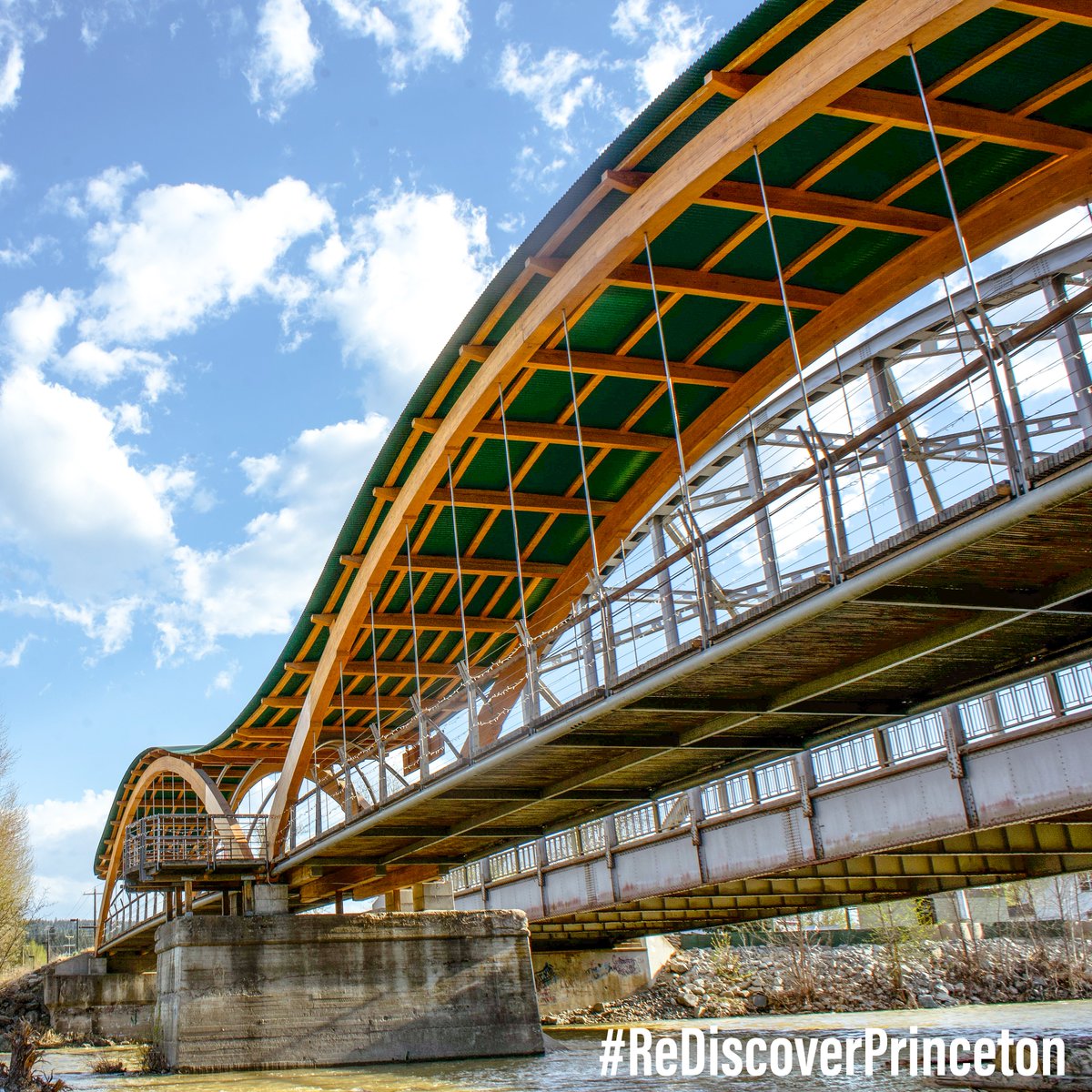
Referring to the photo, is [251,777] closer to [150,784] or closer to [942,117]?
[150,784]

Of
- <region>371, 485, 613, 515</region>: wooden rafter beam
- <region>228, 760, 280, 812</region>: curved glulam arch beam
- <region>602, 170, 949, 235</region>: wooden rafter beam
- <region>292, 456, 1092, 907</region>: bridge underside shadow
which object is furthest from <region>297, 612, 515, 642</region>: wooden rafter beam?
<region>228, 760, 280, 812</region>: curved glulam arch beam

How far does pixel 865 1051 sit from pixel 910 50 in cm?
2131

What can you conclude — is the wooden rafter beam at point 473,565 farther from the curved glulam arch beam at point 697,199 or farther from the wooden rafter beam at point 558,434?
the wooden rafter beam at point 558,434

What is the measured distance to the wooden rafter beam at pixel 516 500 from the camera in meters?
24.6

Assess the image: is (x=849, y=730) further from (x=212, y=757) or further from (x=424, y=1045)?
(x=212, y=757)

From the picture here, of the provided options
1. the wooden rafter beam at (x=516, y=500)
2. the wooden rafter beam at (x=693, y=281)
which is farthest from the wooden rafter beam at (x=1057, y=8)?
the wooden rafter beam at (x=516, y=500)

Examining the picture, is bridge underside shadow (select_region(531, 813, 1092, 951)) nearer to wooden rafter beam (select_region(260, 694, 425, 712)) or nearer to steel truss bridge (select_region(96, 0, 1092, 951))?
steel truss bridge (select_region(96, 0, 1092, 951))

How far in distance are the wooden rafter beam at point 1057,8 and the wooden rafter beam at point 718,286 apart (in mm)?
6801

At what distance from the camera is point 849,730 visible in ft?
54.1

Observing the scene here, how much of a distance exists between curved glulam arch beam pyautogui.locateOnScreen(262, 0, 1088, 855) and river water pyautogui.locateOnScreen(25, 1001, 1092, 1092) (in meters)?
10.2

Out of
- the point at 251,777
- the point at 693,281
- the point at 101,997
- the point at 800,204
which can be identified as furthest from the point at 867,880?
the point at 101,997

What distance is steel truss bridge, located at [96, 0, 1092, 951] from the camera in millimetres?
11914

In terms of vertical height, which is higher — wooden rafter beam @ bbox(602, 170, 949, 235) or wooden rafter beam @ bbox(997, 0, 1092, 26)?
wooden rafter beam @ bbox(602, 170, 949, 235)

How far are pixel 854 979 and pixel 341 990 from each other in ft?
86.6
